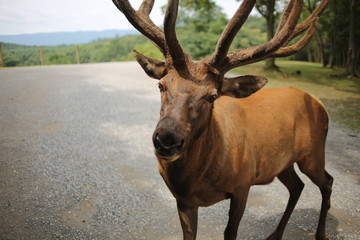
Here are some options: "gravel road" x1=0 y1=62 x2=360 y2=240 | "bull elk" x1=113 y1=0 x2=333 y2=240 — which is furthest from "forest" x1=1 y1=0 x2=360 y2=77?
"bull elk" x1=113 y1=0 x2=333 y2=240

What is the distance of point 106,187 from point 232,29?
416cm

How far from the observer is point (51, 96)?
39.9 feet

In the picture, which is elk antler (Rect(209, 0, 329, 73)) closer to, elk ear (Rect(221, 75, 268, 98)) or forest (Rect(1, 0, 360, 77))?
elk ear (Rect(221, 75, 268, 98))

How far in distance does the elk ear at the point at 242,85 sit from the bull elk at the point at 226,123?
0.01 metres

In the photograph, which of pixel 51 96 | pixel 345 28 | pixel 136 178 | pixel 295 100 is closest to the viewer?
pixel 295 100

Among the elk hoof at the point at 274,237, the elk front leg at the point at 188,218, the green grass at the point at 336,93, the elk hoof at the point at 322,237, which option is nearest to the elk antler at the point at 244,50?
the elk front leg at the point at 188,218

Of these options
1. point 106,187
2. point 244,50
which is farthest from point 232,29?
point 106,187

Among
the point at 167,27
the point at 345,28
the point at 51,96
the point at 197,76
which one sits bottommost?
the point at 51,96

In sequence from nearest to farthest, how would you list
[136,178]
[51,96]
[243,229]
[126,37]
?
[243,229]
[136,178]
[51,96]
[126,37]

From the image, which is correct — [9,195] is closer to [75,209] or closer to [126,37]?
[75,209]

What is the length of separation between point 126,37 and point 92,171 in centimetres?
7193

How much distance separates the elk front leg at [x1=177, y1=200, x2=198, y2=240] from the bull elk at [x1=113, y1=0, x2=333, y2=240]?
0.04 feet

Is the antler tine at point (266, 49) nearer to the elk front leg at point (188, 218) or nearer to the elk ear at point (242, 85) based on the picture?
the elk ear at point (242, 85)

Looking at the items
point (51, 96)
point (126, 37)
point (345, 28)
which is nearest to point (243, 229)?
point (51, 96)
